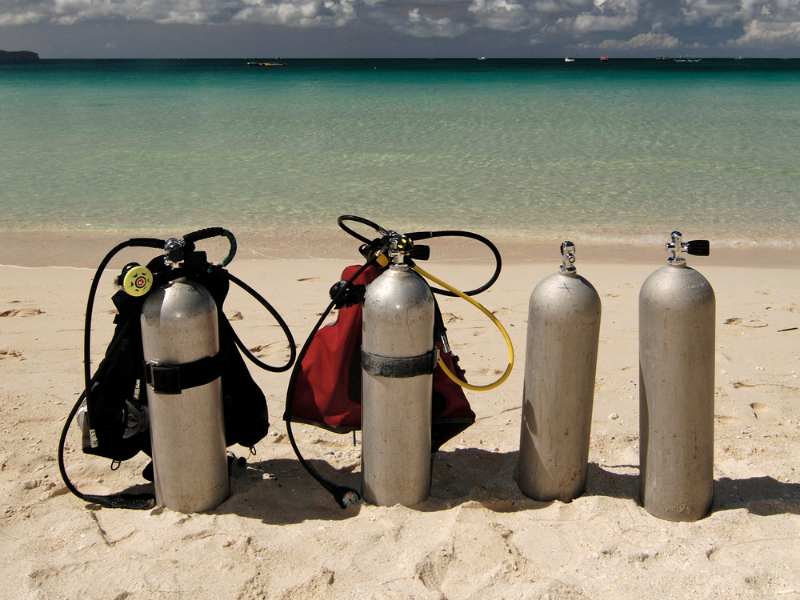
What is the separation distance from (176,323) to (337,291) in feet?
1.74

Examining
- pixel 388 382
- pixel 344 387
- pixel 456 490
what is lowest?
pixel 456 490

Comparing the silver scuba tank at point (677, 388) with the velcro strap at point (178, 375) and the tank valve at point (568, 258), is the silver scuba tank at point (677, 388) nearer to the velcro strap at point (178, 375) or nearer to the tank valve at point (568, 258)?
the tank valve at point (568, 258)

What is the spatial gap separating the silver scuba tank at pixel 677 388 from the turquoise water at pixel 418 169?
237 inches

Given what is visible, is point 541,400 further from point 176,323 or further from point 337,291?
point 176,323

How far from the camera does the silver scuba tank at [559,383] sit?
2686mm

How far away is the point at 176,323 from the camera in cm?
259

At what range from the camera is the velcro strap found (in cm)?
262

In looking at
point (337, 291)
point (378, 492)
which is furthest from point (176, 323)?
point (378, 492)

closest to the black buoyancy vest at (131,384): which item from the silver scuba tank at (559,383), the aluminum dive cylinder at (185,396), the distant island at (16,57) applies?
the aluminum dive cylinder at (185,396)

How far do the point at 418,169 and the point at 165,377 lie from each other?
1040cm

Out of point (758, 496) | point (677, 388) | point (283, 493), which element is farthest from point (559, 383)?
point (283, 493)

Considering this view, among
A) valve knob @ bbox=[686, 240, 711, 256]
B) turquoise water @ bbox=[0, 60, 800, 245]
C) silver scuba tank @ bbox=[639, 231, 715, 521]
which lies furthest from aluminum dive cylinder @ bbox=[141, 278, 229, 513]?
turquoise water @ bbox=[0, 60, 800, 245]

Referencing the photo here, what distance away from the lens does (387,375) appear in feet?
8.78

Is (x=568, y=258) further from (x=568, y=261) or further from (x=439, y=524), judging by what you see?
(x=439, y=524)
